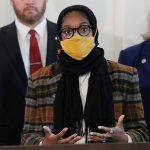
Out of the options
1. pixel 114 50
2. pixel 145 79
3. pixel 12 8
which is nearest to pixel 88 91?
pixel 145 79

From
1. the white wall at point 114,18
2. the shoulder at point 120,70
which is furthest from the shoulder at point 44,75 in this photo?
the white wall at point 114,18

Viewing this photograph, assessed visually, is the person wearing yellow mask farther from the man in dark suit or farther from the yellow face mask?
the man in dark suit

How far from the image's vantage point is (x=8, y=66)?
225cm

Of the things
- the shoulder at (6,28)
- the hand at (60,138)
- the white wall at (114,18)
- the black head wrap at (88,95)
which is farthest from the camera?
the white wall at (114,18)

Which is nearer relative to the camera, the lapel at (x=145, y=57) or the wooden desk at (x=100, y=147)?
the wooden desk at (x=100, y=147)

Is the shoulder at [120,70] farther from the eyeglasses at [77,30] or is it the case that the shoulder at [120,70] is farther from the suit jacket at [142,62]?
the suit jacket at [142,62]

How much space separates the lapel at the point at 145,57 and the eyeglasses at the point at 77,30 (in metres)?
0.65

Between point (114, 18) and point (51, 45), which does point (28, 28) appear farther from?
point (114, 18)

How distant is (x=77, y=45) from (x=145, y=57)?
76cm

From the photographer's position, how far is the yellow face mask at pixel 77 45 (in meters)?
1.68

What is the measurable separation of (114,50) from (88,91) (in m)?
0.95

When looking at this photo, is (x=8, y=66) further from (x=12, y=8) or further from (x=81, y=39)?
(x=81, y=39)

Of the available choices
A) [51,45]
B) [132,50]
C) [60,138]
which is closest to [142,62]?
[132,50]

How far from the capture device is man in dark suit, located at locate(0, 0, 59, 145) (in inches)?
87.7
